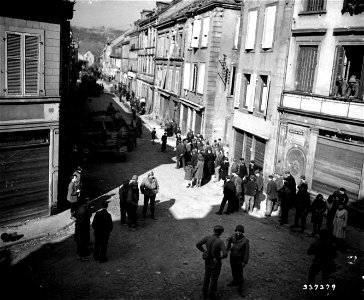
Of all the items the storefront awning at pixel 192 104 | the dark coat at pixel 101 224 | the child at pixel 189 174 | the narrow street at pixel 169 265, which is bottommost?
the narrow street at pixel 169 265

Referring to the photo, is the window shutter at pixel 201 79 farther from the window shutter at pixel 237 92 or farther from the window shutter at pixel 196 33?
the window shutter at pixel 237 92

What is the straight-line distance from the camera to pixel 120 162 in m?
22.7

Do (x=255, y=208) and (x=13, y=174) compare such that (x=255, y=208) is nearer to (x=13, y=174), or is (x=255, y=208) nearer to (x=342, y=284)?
(x=342, y=284)

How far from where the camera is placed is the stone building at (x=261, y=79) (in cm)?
1766

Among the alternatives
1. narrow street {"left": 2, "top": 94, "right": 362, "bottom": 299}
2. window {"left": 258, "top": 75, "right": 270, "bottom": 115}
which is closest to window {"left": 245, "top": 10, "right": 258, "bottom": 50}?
window {"left": 258, "top": 75, "right": 270, "bottom": 115}

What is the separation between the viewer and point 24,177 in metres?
12.6

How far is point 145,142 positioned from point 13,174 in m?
17.5

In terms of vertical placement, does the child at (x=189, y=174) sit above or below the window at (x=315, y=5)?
below

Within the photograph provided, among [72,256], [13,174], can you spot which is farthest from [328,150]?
[13,174]

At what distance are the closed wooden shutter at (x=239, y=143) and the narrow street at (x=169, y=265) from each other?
21.3ft

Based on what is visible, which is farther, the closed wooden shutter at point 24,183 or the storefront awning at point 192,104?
the storefront awning at point 192,104

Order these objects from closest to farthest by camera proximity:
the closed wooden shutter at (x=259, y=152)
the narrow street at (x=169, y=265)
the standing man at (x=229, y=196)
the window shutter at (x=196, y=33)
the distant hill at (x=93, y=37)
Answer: the narrow street at (x=169, y=265) < the standing man at (x=229, y=196) < the closed wooden shutter at (x=259, y=152) < the window shutter at (x=196, y=33) < the distant hill at (x=93, y=37)

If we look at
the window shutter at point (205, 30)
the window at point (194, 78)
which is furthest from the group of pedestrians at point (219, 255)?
the window at point (194, 78)

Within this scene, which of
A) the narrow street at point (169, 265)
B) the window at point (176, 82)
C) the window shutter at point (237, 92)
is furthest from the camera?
the window at point (176, 82)
